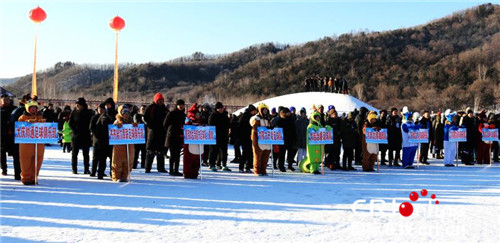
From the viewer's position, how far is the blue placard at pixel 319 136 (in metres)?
11.2

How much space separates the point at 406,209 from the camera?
6945mm

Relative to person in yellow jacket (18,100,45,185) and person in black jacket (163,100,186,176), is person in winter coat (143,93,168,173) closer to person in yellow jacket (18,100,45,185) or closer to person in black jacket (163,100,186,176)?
person in black jacket (163,100,186,176)

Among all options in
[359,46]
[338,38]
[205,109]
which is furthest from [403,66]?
[205,109]

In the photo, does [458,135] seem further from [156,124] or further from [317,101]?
[317,101]

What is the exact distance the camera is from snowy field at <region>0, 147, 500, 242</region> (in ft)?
18.0

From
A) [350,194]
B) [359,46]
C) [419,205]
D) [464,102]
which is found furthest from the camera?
[359,46]

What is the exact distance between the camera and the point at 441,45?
85438 mm

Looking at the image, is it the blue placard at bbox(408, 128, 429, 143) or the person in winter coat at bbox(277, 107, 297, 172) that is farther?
the blue placard at bbox(408, 128, 429, 143)

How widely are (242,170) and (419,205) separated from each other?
484 centimetres

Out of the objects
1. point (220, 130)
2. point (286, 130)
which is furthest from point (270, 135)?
point (220, 130)

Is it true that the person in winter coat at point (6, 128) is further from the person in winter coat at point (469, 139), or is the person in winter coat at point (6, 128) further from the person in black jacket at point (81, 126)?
the person in winter coat at point (469, 139)

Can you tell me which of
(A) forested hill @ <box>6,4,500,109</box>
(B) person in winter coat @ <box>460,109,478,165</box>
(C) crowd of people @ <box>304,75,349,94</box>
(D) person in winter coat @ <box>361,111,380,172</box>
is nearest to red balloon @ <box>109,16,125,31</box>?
(D) person in winter coat @ <box>361,111,380,172</box>

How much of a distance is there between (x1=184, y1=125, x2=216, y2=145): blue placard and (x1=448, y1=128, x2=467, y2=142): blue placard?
7.60 meters

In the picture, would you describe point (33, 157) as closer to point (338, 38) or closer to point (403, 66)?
point (403, 66)
